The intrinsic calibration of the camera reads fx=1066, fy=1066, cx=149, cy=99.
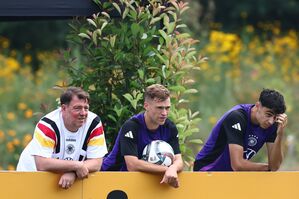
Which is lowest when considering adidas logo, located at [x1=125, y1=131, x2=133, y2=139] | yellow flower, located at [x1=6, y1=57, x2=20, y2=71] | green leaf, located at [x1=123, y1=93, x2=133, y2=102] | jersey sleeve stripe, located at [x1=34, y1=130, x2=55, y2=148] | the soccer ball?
the soccer ball

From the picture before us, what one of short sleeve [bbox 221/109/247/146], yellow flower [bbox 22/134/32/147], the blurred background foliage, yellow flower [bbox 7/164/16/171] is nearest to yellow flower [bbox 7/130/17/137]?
the blurred background foliage

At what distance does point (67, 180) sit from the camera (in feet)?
28.7

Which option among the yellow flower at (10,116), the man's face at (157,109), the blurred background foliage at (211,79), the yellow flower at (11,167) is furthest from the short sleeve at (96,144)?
the yellow flower at (10,116)

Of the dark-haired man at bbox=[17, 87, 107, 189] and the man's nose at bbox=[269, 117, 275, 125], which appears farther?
the man's nose at bbox=[269, 117, 275, 125]

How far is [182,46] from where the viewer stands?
34.7 feet

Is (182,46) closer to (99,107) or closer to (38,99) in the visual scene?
(99,107)

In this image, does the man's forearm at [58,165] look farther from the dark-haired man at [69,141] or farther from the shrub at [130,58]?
the shrub at [130,58]

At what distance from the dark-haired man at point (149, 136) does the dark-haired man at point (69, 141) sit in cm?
22

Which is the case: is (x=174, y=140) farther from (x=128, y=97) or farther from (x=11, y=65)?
(x=11, y=65)

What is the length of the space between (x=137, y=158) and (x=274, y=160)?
1320mm

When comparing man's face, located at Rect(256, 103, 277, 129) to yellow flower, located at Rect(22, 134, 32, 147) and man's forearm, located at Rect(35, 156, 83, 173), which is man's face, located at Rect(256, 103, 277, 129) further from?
yellow flower, located at Rect(22, 134, 32, 147)

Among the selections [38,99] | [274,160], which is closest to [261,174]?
[274,160]

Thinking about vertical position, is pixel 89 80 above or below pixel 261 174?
above

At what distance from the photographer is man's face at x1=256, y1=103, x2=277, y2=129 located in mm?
9453
